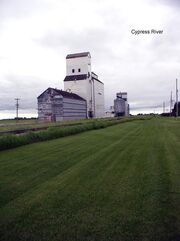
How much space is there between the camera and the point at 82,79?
9044 centimetres

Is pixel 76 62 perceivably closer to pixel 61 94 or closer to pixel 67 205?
pixel 61 94

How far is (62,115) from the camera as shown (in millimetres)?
73562

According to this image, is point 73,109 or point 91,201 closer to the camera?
point 91,201

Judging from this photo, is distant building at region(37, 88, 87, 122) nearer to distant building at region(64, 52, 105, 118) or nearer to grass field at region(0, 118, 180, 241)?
distant building at region(64, 52, 105, 118)

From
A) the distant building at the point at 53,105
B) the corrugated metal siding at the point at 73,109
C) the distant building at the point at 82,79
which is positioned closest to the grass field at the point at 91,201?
the distant building at the point at 53,105

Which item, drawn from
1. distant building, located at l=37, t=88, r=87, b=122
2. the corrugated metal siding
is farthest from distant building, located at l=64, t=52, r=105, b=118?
distant building, located at l=37, t=88, r=87, b=122

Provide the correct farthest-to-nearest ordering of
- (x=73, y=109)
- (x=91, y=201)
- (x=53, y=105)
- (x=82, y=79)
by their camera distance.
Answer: (x=82, y=79)
(x=73, y=109)
(x=53, y=105)
(x=91, y=201)

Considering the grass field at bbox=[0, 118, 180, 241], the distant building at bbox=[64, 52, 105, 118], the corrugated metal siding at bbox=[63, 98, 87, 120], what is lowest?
the grass field at bbox=[0, 118, 180, 241]

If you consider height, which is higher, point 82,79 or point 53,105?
point 82,79

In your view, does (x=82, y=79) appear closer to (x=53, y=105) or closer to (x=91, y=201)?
(x=53, y=105)

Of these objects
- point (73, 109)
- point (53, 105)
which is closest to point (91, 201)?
point (53, 105)

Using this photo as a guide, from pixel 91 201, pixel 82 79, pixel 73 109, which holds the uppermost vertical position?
pixel 82 79

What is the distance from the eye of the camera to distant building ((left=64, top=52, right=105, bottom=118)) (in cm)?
9081

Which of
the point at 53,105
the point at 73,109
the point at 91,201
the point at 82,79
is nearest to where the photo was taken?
the point at 91,201
